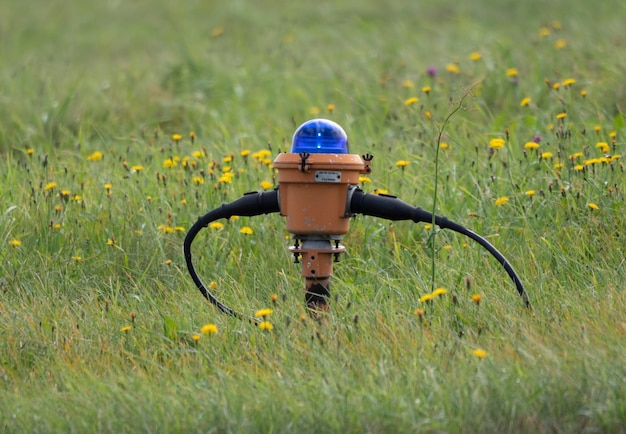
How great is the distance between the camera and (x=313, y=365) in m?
2.90

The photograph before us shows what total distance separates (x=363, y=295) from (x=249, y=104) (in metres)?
3.94

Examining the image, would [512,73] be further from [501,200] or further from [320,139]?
[320,139]

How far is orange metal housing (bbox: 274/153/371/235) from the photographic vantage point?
3102mm

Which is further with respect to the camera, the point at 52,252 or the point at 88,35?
the point at 88,35

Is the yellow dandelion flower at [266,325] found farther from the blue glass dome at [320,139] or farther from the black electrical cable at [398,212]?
the blue glass dome at [320,139]

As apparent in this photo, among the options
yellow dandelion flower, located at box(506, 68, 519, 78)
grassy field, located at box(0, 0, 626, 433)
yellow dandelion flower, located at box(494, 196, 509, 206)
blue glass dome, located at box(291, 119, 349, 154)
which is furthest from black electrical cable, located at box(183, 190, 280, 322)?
yellow dandelion flower, located at box(506, 68, 519, 78)

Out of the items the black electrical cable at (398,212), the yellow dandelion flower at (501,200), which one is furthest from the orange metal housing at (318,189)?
the yellow dandelion flower at (501,200)

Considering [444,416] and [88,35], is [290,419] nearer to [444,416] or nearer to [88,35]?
[444,416]

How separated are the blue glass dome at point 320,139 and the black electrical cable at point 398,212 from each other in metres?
0.16

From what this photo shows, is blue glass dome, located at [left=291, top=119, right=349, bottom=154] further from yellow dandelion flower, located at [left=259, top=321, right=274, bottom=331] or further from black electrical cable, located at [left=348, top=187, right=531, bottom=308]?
yellow dandelion flower, located at [left=259, top=321, right=274, bottom=331]

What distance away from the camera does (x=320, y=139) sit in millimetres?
3184

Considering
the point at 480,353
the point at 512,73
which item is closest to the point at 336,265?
the point at 480,353

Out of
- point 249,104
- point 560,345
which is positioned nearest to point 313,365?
point 560,345

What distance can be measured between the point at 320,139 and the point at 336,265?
0.89 meters
